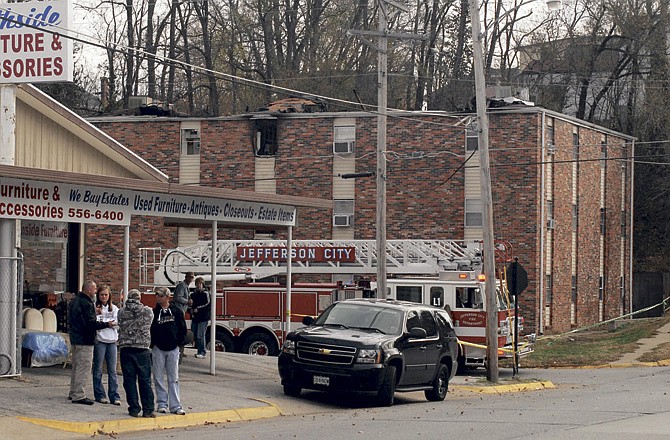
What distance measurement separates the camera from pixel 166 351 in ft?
54.5

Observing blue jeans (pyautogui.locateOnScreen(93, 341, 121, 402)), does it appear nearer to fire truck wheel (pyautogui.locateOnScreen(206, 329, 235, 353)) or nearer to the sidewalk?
the sidewalk

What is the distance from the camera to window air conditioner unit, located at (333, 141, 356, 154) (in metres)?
42.4

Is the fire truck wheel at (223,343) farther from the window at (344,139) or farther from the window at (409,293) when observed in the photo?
the window at (344,139)

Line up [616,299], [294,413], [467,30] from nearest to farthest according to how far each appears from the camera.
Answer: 1. [294,413]
2. [616,299]
3. [467,30]

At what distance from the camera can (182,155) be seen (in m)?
43.8

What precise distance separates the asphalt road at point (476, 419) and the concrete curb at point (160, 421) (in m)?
0.26

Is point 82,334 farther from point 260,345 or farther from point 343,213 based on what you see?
point 343,213

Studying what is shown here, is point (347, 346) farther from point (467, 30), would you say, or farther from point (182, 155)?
point (467, 30)

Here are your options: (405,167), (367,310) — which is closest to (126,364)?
(367,310)

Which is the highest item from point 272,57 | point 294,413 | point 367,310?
point 272,57

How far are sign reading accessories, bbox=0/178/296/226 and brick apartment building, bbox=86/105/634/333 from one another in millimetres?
18664

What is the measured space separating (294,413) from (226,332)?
11.6m

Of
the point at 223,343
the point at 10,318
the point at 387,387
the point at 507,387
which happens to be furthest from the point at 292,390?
the point at 223,343

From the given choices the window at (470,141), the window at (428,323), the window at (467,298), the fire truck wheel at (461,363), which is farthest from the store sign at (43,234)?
the window at (470,141)
